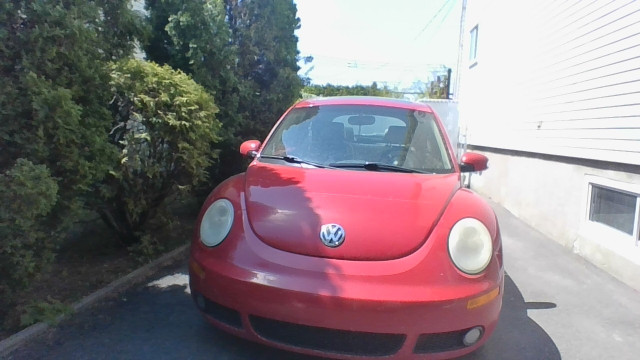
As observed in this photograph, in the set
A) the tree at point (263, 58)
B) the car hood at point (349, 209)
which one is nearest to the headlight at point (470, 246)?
the car hood at point (349, 209)

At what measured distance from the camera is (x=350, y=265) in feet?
8.16

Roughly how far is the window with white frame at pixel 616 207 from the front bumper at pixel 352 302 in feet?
9.61

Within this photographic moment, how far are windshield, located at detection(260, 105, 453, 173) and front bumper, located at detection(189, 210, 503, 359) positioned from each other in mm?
1174

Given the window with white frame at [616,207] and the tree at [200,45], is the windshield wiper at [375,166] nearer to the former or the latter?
the tree at [200,45]

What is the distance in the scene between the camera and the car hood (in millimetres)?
2564

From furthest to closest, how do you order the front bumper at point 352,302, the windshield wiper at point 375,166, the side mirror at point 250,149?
the side mirror at point 250,149 → the windshield wiper at point 375,166 → the front bumper at point 352,302

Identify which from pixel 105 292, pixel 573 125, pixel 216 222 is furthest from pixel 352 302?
pixel 573 125

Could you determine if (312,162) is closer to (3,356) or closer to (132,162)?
(132,162)

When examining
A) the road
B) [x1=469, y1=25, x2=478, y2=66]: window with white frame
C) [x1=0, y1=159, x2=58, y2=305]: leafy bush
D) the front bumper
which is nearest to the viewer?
the front bumper

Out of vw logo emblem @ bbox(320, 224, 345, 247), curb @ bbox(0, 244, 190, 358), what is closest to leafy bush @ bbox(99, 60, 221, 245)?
curb @ bbox(0, 244, 190, 358)

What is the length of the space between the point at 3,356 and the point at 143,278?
4.70 ft

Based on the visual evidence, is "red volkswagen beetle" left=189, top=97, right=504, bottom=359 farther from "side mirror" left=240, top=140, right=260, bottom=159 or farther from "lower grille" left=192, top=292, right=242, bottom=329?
"side mirror" left=240, top=140, right=260, bottom=159

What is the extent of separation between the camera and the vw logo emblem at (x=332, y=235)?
2.56 metres

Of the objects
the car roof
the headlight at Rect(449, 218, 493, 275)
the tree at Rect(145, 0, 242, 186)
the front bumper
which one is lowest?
the front bumper
